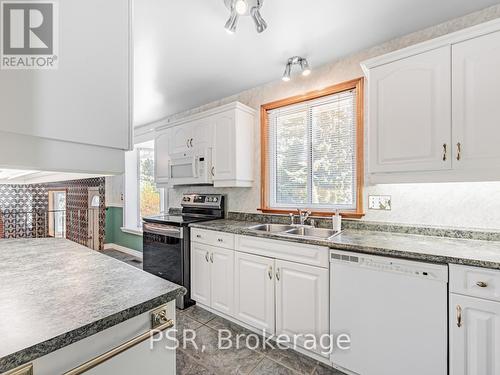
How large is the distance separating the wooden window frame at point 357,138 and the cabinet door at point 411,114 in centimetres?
32

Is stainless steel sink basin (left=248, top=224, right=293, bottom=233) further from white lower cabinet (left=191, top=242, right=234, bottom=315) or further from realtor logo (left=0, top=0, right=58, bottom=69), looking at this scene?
realtor logo (left=0, top=0, right=58, bottom=69)

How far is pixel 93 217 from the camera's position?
195 inches

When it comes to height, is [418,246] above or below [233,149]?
below

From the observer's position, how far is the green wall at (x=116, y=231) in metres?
4.71

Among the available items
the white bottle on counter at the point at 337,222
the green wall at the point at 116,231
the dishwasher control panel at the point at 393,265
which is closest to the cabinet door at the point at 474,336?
the dishwasher control panel at the point at 393,265

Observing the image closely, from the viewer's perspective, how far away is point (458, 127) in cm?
150

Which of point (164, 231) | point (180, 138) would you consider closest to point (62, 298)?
point (164, 231)

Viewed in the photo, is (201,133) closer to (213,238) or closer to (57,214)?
(213,238)

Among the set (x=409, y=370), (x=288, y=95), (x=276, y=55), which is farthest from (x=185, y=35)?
(x=409, y=370)

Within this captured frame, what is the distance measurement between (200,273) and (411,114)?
2338mm

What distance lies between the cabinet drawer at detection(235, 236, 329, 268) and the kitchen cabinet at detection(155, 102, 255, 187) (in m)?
0.79

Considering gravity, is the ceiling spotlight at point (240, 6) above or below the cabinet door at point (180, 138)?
above

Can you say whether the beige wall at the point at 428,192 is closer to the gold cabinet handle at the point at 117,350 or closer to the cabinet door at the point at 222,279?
the cabinet door at the point at 222,279

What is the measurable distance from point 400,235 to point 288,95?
1.76 metres
